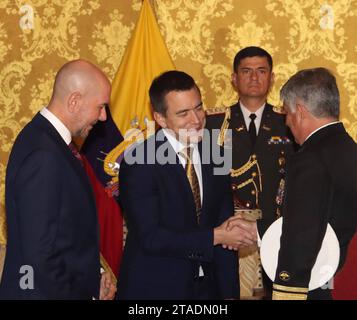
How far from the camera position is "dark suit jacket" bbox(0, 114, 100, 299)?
2.49m

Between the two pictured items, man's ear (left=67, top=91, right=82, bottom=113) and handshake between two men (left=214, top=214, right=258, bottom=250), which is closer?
man's ear (left=67, top=91, right=82, bottom=113)

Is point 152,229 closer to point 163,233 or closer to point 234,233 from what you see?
point 163,233

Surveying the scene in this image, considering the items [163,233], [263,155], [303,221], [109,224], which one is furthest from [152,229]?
[263,155]

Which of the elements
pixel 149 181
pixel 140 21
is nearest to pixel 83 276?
pixel 149 181

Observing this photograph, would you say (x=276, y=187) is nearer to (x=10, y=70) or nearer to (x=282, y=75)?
(x=282, y=75)

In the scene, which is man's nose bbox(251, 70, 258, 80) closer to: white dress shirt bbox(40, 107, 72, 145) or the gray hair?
the gray hair

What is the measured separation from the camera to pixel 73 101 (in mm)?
2783

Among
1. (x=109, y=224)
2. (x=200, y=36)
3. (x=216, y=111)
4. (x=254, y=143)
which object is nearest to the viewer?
(x=109, y=224)

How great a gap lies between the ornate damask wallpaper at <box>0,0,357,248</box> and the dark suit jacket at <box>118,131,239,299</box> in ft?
8.30

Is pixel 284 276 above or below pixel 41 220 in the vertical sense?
below

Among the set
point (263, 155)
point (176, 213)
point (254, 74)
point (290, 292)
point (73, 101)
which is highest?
point (254, 74)

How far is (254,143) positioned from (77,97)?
2473 mm

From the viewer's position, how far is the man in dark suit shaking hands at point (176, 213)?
10.3ft

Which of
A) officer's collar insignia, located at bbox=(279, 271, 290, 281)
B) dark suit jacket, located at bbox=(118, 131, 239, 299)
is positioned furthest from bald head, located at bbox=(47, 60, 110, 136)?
officer's collar insignia, located at bbox=(279, 271, 290, 281)
